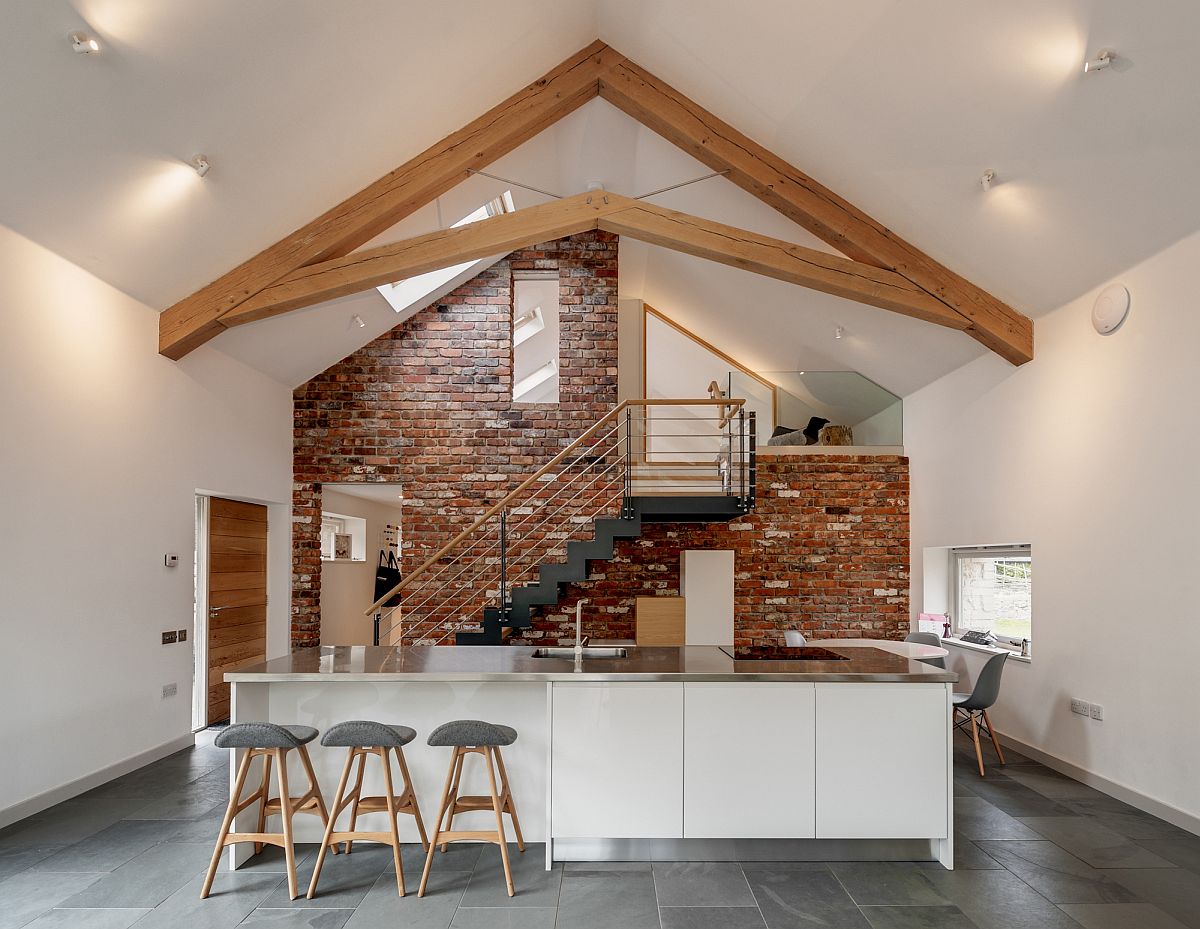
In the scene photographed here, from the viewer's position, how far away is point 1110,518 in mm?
4992

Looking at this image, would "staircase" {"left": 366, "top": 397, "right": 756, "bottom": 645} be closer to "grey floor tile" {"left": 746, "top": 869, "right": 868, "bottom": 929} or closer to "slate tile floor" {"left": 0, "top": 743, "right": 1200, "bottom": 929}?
"slate tile floor" {"left": 0, "top": 743, "right": 1200, "bottom": 929}

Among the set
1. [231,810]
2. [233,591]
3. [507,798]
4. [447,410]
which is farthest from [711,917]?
[447,410]

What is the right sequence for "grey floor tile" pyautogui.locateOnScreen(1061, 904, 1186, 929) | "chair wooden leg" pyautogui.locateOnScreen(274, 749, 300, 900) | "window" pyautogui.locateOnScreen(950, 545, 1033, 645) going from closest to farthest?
"grey floor tile" pyautogui.locateOnScreen(1061, 904, 1186, 929) < "chair wooden leg" pyautogui.locateOnScreen(274, 749, 300, 900) < "window" pyautogui.locateOnScreen(950, 545, 1033, 645)

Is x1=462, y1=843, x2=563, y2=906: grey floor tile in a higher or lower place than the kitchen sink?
lower

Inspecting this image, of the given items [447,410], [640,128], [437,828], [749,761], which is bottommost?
[437,828]

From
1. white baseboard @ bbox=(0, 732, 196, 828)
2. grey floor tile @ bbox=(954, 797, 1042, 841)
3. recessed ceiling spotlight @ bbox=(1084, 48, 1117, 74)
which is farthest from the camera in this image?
white baseboard @ bbox=(0, 732, 196, 828)

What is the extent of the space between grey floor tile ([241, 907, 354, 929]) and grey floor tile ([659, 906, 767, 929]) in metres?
1.25

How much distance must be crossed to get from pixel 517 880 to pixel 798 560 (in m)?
5.34

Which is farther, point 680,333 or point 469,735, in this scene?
point 680,333

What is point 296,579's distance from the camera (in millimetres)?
8250

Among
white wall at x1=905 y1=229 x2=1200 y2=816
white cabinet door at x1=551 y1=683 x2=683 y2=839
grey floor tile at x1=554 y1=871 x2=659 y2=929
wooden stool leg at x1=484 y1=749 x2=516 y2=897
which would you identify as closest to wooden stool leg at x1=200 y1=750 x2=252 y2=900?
wooden stool leg at x1=484 y1=749 x2=516 y2=897

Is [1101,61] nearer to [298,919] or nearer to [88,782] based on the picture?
[298,919]

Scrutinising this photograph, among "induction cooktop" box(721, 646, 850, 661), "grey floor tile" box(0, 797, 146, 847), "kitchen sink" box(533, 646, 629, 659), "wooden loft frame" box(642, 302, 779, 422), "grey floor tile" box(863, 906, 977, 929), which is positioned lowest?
"grey floor tile" box(0, 797, 146, 847)

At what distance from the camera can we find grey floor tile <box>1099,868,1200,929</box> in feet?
11.0
